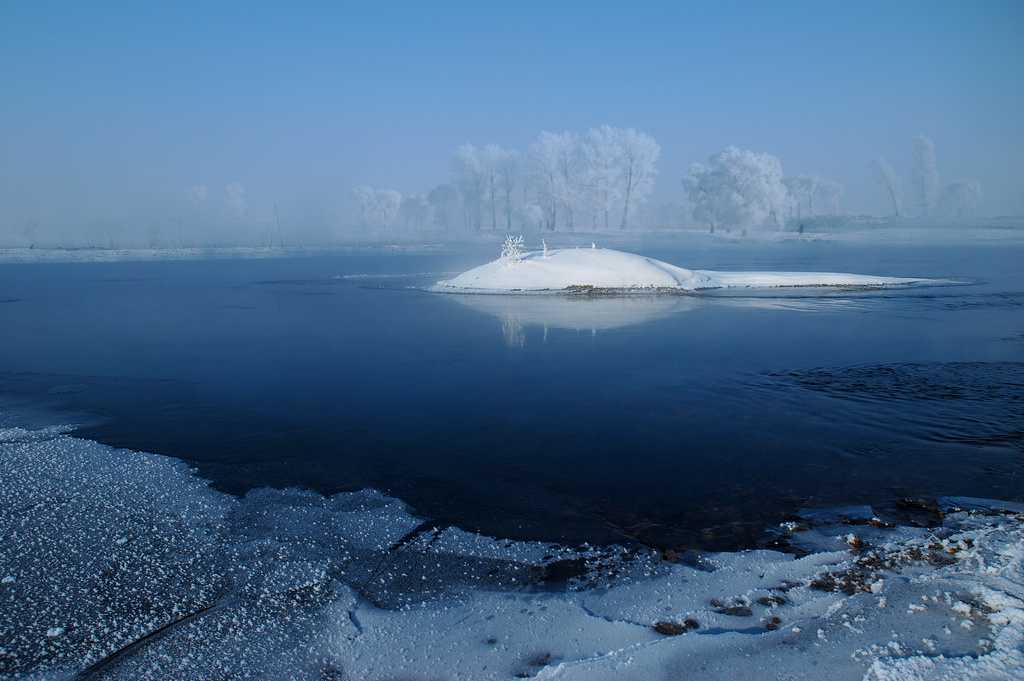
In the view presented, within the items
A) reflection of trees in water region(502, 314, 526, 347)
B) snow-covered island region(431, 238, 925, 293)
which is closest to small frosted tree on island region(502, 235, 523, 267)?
snow-covered island region(431, 238, 925, 293)

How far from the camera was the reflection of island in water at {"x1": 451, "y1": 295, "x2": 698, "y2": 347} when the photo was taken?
1363 centimetres

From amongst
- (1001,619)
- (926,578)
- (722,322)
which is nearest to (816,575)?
(926,578)

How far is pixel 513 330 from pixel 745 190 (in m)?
62.9

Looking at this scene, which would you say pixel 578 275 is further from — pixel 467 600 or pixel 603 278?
pixel 467 600

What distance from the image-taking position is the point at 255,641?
9.84 feet

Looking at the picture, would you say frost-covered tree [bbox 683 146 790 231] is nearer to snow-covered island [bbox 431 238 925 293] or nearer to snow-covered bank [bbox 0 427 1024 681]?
snow-covered island [bbox 431 238 925 293]

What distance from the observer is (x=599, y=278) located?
21750 mm

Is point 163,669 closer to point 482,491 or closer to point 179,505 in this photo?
point 179,505

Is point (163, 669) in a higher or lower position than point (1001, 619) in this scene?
lower

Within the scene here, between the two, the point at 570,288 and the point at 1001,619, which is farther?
the point at 570,288

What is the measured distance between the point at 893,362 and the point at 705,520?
6.53m

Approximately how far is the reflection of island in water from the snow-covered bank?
763 cm

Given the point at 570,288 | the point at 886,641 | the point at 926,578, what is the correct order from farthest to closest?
the point at 570,288 < the point at 926,578 < the point at 886,641

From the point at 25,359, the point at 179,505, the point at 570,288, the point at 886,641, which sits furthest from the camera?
the point at 570,288
